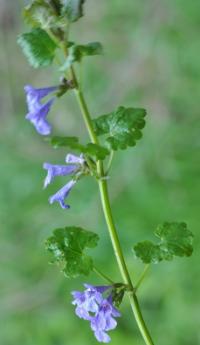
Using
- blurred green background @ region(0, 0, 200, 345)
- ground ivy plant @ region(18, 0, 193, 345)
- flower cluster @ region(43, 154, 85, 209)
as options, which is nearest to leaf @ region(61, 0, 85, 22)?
ground ivy plant @ region(18, 0, 193, 345)

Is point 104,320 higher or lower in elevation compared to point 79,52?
lower

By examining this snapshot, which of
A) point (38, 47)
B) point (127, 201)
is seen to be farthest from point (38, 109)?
point (127, 201)

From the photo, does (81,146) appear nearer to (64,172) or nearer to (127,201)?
(64,172)

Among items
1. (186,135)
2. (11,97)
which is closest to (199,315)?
(186,135)

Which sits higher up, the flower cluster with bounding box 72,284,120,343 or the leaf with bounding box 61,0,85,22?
the leaf with bounding box 61,0,85,22

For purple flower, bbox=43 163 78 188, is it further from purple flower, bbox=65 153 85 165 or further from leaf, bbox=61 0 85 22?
leaf, bbox=61 0 85 22

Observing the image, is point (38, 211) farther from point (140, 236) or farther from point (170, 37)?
point (170, 37)
